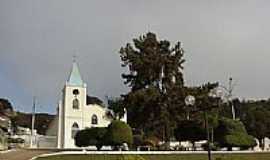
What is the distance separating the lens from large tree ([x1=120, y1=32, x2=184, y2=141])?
57000mm

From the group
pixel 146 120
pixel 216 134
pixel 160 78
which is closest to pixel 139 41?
pixel 160 78

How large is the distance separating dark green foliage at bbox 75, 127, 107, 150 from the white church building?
519 inches

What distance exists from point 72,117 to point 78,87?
4.77 meters

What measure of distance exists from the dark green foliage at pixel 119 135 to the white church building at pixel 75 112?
26680 millimetres

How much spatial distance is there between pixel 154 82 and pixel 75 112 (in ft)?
81.9

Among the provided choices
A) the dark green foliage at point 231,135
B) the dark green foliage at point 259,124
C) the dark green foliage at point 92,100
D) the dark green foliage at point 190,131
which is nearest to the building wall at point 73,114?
the dark green foliage at point 259,124

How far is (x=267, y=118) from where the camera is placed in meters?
74.8

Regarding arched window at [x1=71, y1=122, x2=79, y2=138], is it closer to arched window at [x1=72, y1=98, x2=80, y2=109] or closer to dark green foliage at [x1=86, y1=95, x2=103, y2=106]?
arched window at [x1=72, y1=98, x2=80, y2=109]

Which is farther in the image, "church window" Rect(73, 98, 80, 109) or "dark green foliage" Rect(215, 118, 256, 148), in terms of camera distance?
"church window" Rect(73, 98, 80, 109)

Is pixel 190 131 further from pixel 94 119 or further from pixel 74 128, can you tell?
pixel 74 128

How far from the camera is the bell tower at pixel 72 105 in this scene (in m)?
80.5

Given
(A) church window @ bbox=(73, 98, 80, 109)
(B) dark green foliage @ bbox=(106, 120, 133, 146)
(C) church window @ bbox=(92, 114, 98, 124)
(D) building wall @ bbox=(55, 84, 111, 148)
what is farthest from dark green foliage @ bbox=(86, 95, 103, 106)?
(B) dark green foliage @ bbox=(106, 120, 133, 146)

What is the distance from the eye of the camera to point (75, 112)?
81.3 m

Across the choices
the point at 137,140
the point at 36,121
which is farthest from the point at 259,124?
the point at 36,121
